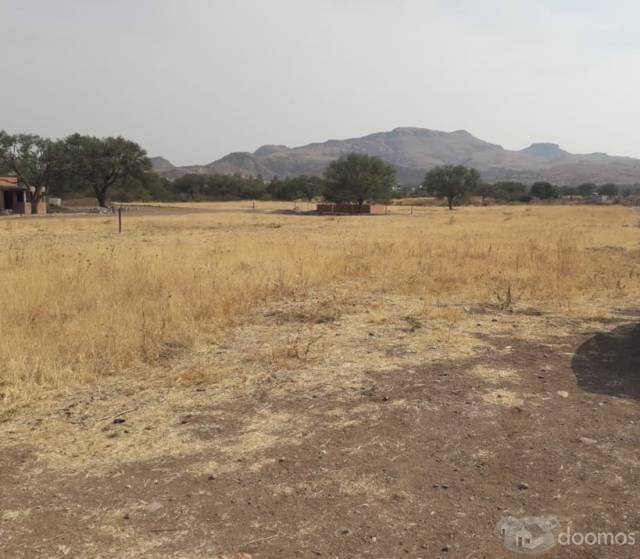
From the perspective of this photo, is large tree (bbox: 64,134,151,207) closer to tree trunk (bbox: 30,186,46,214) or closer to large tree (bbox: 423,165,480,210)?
tree trunk (bbox: 30,186,46,214)

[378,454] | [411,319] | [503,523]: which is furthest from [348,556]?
[411,319]

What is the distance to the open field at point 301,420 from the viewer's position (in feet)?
10.8

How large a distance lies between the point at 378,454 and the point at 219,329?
433 cm

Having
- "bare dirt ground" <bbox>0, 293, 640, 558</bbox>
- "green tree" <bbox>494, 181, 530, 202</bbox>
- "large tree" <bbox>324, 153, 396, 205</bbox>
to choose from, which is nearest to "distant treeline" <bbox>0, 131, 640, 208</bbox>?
"large tree" <bbox>324, 153, 396, 205</bbox>

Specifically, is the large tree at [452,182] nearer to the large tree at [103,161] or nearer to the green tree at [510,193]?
the green tree at [510,193]

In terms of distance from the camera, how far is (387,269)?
46.4 feet

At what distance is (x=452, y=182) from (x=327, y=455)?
280ft

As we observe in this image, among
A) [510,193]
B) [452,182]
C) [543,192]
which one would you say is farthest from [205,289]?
[543,192]

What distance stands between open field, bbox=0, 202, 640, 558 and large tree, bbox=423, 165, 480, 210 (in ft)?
256

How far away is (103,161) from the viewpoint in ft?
212

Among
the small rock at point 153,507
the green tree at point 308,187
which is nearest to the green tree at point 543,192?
the green tree at point 308,187

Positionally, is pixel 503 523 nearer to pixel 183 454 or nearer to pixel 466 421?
pixel 466 421

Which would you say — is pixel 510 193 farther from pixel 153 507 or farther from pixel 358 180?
pixel 153 507

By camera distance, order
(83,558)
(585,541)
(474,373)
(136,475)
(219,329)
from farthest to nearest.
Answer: (219,329) < (474,373) < (136,475) < (585,541) < (83,558)
